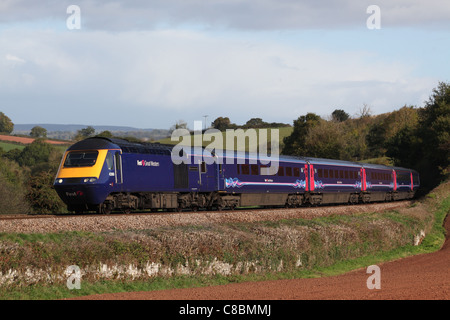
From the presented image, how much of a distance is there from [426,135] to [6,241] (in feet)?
217

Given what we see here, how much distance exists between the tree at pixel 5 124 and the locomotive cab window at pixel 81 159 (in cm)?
11336

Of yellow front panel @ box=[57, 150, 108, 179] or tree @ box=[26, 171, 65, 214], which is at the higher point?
yellow front panel @ box=[57, 150, 108, 179]

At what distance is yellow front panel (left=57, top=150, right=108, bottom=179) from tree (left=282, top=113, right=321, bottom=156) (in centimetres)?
7438

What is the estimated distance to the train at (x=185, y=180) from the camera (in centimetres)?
2488

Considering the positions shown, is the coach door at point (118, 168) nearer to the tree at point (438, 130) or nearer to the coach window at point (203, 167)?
the coach window at point (203, 167)

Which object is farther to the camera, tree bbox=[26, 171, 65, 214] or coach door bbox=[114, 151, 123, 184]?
tree bbox=[26, 171, 65, 214]

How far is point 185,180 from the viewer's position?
30266 millimetres

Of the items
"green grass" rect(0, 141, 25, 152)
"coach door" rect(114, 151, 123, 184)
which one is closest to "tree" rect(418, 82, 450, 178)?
"coach door" rect(114, 151, 123, 184)

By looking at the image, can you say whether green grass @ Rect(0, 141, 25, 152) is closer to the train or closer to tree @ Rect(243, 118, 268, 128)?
tree @ Rect(243, 118, 268, 128)

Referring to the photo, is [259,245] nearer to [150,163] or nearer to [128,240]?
[128,240]

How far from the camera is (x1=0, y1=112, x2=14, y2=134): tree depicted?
13214cm

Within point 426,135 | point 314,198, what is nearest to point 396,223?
point 314,198

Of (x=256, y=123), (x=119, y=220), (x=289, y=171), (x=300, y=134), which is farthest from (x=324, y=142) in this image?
(x=119, y=220)

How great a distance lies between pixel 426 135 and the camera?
72.8 metres
